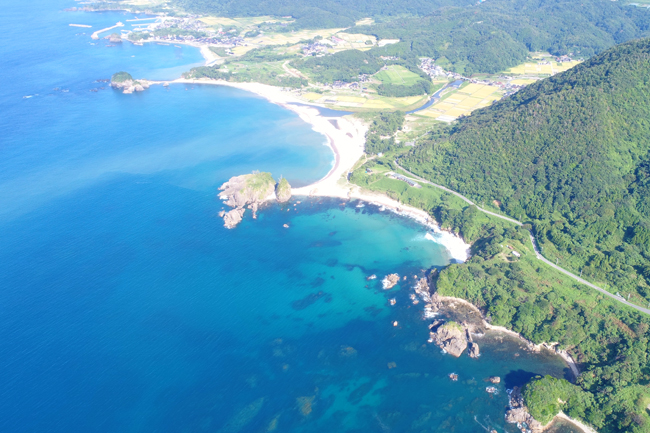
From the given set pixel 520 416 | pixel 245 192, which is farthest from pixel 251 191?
pixel 520 416

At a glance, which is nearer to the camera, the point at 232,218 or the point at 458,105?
the point at 232,218

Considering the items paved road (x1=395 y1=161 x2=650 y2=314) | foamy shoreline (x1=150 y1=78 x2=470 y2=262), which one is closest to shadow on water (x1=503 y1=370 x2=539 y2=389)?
paved road (x1=395 y1=161 x2=650 y2=314)

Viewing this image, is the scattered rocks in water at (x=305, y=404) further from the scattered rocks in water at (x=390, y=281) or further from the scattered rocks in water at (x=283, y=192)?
the scattered rocks in water at (x=283, y=192)

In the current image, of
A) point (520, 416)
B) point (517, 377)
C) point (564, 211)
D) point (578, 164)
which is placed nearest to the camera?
point (520, 416)

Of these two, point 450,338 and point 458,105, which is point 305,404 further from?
point 458,105

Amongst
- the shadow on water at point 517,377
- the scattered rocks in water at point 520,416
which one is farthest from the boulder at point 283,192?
the scattered rocks in water at point 520,416

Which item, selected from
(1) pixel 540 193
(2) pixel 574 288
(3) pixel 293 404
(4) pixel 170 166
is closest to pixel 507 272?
(2) pixel 574 288
